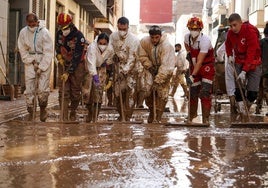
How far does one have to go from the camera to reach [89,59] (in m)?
8.55

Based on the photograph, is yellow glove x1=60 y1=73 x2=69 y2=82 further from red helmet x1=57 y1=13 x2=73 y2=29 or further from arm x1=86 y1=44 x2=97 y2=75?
red helmet x1=57 y1=13 x2=73 y2=29

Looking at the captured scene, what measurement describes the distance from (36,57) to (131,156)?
165 inches

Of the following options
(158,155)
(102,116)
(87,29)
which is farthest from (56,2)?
(158,155)

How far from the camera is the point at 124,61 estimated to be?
855 cm

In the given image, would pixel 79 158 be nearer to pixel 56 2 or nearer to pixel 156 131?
pixel 156 131

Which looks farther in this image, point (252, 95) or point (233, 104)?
point (233, 104)

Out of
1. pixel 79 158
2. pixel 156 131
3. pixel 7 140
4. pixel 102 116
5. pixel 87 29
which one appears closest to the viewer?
pixel 79 158

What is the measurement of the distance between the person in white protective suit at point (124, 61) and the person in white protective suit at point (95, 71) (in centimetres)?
17

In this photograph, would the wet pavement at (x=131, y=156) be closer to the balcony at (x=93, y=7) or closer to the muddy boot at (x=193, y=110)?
the muddy boot at (x=193, y=110)

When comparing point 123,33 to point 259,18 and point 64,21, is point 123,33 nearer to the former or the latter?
point 64,21

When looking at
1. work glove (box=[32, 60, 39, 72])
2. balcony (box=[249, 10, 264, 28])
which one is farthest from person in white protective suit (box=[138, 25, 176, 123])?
balcony (box=[249, 10, 264, 28])

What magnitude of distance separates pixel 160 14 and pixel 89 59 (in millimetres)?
73355

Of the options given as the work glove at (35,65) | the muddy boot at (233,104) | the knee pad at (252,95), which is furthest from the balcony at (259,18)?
the work glove at (35,65)

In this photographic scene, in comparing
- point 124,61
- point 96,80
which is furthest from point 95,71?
point 124,61
